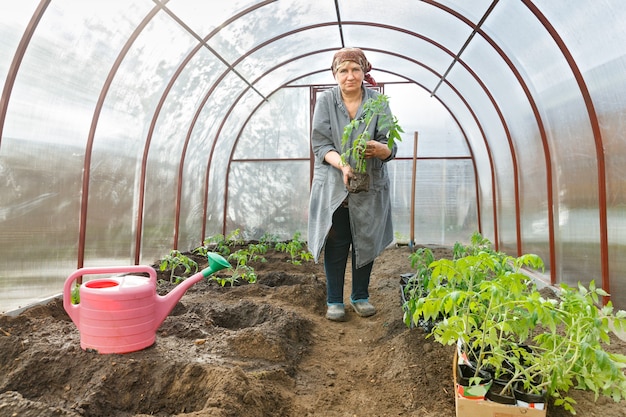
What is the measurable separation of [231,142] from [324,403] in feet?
23.6

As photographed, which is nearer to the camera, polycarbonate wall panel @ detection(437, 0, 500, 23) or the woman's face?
the woman's face

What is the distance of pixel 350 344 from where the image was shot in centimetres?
297

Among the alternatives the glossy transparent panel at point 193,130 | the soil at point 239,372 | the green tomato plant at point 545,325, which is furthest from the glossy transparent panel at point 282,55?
the green tomato plant at point 545,325

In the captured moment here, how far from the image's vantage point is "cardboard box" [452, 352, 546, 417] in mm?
1632

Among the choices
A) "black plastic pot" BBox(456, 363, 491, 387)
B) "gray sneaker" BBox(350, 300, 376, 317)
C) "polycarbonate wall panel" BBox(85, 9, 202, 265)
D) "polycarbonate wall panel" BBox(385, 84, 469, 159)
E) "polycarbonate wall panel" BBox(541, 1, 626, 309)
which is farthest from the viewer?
"polycarbonate wall panel" BBox(385, 84, 469, 159)

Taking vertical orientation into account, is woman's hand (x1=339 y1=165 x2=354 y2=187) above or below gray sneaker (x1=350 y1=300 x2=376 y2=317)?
above

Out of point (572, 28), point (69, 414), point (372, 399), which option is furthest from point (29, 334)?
point (572, 28)

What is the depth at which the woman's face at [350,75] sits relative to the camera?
3219 mm

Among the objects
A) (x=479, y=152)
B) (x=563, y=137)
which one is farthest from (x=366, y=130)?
(x=479, y=152)

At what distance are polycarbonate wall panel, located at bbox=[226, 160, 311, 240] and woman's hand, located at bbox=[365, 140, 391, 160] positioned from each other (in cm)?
560

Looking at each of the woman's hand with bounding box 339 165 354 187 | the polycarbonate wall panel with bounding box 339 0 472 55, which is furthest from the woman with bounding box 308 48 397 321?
the polycarbonate wall panel with bounding box 339 0 472 55

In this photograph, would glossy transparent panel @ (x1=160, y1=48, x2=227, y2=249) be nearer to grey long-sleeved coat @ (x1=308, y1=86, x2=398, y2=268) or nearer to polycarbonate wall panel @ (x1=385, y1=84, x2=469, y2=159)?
grey long-sleeved coat @ (x1=308, y1=86, x2=398, y2=268)

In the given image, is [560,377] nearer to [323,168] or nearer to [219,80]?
[323,168]

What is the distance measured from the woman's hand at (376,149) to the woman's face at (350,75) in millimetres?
540
